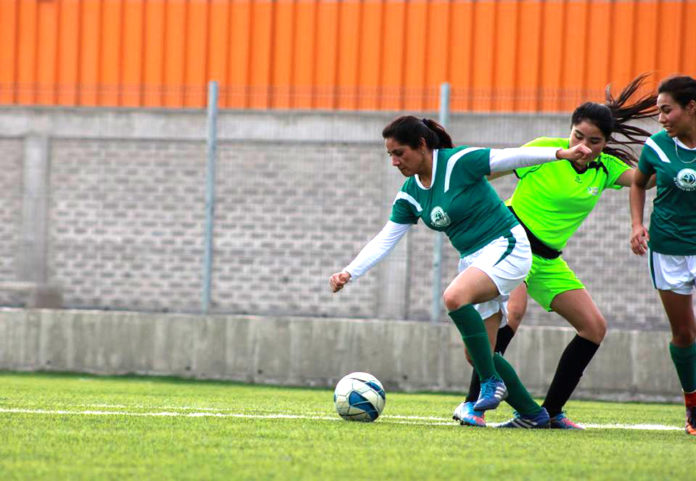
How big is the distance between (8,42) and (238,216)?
8479 millimetres

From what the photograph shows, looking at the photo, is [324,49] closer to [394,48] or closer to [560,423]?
[394,48]

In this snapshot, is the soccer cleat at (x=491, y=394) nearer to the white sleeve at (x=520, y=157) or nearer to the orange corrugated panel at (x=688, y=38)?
the white sleeve at (x=520, y=157)

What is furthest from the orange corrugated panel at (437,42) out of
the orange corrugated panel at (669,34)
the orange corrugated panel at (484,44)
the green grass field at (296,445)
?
the green grass field at (296,445)

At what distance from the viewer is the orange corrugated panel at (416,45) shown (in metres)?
20.6

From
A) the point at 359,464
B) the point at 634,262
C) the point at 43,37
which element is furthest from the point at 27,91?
the point at 359,464

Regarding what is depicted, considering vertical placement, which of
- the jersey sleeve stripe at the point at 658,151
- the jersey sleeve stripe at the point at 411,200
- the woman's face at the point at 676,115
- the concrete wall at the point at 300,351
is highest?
the woman's face at the point at 676,115

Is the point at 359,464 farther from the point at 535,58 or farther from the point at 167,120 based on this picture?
the point at 535,58

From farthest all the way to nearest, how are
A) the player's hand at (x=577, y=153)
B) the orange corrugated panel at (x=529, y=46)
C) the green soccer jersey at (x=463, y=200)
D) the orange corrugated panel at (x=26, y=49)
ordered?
the orange corrugated panel at (x=26, y=49) → the orange corrugated panel at (x=529, y=46) → the green soccer jersey at (x=463, y=200) → the player's hand at (x=577, y=153)

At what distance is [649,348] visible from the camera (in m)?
12.6

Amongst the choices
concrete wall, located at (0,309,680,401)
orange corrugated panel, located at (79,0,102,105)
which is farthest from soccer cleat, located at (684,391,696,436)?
orange corrugated panel, located at (79,0,102,105)

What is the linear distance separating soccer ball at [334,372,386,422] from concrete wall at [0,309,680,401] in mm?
5640

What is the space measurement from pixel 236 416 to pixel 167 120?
10.2 metres

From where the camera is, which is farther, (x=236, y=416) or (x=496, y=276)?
(x=236, y=416)

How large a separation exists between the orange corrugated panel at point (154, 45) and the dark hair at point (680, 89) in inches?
605
